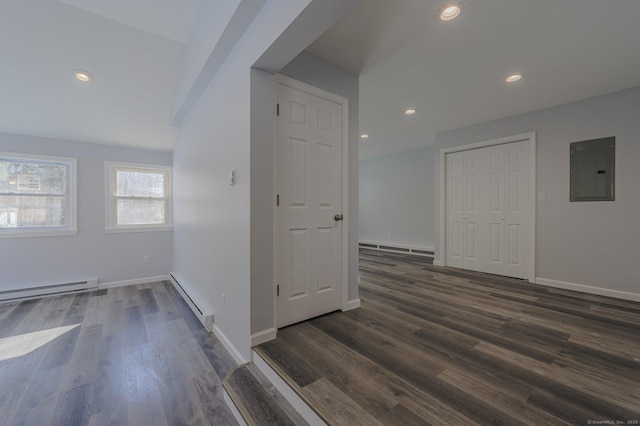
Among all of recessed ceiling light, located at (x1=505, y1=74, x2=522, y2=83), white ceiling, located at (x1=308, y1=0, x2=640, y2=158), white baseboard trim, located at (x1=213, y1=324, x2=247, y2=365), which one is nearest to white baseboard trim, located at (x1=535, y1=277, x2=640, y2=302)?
white ceiling, located at (x1=308, y1=0, x2=640, y2=158)

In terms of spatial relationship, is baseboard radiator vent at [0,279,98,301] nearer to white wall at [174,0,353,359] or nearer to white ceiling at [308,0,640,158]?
white wall at [174,0,353,359]

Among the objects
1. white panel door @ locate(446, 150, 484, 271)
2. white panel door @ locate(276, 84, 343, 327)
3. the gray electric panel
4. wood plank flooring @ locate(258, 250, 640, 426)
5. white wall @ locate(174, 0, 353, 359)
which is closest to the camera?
wood plank flooring @ locate(258, 250, 640, 426)

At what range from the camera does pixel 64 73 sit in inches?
109

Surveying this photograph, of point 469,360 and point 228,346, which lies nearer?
point 469,360

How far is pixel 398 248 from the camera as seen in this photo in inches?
246

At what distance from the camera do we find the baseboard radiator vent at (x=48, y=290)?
3254mm

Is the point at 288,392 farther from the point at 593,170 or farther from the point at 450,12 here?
the point at 593,170

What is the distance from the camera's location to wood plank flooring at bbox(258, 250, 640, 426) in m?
1.27

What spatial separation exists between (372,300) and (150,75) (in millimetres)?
3802

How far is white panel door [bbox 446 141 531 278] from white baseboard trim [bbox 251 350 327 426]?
389cm

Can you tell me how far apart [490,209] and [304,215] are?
135 inches

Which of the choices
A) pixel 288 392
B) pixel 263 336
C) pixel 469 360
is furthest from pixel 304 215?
pixel 469 360

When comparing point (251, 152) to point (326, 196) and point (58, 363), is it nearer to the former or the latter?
point (326, 196)

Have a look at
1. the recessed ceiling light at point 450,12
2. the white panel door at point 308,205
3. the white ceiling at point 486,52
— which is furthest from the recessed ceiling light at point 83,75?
the recessed ceiling light at point 450,12
